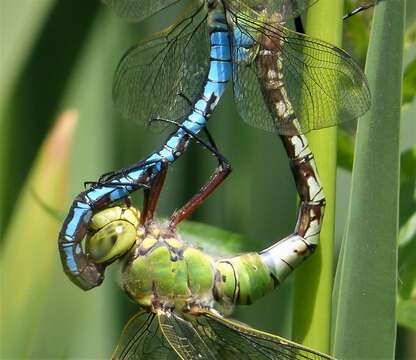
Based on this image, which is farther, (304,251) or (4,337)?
(4,337)

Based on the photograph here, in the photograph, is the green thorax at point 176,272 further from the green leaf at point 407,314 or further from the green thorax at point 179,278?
the green leaf at point 407,314

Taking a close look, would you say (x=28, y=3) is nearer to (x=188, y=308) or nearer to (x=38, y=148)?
(x=38, y=148)

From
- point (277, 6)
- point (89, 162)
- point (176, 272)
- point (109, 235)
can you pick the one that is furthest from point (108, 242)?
point (89, 162)

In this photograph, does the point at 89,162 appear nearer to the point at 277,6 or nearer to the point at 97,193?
the point at 97,193

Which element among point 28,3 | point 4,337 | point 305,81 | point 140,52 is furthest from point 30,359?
point 28,3

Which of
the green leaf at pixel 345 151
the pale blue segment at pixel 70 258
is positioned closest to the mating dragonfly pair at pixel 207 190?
the pale blue segment at pixel 70 258

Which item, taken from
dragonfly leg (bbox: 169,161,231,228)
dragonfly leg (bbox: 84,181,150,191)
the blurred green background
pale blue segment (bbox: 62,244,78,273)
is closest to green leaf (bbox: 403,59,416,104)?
the blurred green background

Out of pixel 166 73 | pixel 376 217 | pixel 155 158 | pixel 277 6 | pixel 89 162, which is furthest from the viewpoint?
pixel 89 162
